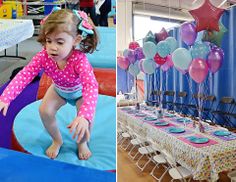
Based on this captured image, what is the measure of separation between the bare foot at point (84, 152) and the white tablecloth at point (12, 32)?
70 cm

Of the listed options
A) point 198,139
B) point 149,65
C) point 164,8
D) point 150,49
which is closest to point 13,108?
point 198,139

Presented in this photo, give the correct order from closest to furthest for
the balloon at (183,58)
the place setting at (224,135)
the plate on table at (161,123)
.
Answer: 1. the place setting at (224,135)
2. the balloon at (183,58)
3. the plate on table at (161,123)

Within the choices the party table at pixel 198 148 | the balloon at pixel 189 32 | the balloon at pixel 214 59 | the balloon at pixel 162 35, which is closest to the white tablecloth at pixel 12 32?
the party table at pixel 198 148

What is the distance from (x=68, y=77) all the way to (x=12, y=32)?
53cm

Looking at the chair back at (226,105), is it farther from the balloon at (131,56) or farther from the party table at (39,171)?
the party table at (39,171)

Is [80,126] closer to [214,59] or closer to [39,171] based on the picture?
[39,171]

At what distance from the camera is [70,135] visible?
1305 mm

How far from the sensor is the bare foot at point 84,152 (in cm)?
127

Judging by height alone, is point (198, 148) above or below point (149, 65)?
below

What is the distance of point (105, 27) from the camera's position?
1.33 m

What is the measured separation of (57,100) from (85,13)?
1.49 ft

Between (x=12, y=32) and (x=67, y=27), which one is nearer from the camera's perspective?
(x=67, y=27)

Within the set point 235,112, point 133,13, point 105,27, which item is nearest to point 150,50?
point 235,112

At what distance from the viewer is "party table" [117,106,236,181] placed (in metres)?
2.77
